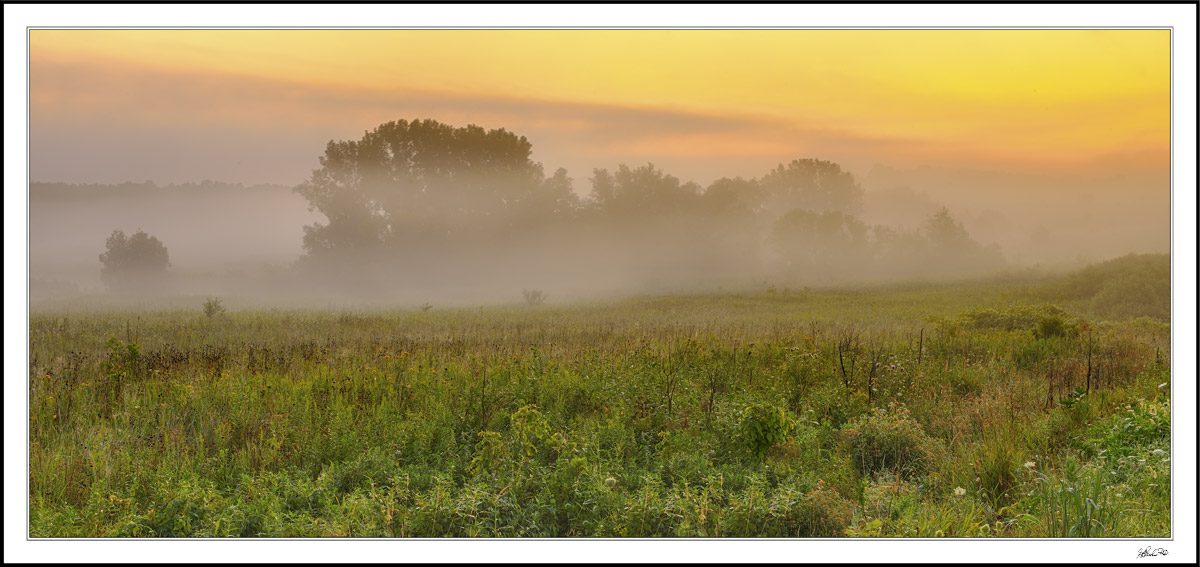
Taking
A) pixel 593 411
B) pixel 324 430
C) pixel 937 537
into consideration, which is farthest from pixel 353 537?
pixel 937 537

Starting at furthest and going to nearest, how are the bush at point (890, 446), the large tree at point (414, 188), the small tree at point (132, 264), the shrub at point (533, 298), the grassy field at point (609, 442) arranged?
1. the large tree at point (414, 188)
2. the small tree at point (132, 264)
3. the shrub at point (533, 298)
4. the bush at point (890, 446)
5. the grassy field at point (609, 442)

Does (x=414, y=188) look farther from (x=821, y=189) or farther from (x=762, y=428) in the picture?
(x=762, y=428)

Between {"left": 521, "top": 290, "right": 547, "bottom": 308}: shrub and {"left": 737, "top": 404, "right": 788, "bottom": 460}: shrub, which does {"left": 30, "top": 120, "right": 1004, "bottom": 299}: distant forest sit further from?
{"left": 737, "top": 404, "right": 788, "bottom": 460}: shrub

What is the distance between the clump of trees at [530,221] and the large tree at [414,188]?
0.22 ft

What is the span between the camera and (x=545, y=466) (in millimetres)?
6402

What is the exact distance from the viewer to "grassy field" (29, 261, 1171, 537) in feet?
17.7

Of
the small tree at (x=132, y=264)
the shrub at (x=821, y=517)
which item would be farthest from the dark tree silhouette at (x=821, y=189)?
the shrub at (x=821, y=517)

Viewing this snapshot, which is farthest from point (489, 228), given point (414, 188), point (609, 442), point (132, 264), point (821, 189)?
point (609, 442)

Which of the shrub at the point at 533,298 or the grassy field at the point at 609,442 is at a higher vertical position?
the shrub at the point at 533,298

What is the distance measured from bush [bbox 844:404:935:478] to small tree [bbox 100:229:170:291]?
3555cm

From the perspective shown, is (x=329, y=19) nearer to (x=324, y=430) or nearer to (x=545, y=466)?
(x=324, y=430)

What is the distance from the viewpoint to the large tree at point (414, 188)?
1746 inches

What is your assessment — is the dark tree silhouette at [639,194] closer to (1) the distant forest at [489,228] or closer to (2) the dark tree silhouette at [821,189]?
(1) the distant forest at [489,228]

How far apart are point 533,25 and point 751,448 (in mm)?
4465
